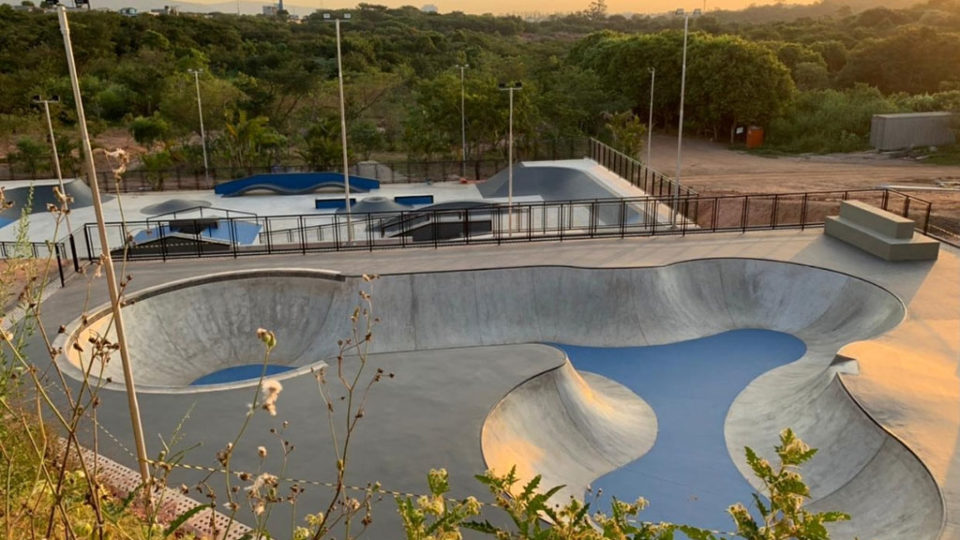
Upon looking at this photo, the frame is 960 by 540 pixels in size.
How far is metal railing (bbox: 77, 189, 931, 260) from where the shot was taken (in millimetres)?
21984

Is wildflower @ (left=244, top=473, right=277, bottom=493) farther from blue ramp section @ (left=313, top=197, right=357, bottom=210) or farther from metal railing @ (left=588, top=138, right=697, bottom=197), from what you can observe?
blue ramp section @ (left=313, top=197, right=357, bottom=210)

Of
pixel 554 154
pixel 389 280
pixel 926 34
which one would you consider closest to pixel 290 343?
pixel 389 280

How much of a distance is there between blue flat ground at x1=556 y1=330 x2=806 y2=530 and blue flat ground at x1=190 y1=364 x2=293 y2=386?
712 cm

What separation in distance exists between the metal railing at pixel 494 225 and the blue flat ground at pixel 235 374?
16.8 feet

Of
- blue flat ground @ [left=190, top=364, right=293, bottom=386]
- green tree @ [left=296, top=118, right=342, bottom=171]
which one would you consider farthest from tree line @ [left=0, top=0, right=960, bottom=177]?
blue flat ground @ [left=190, top=364, right=293, bottom=386]

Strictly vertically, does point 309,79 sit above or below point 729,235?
above

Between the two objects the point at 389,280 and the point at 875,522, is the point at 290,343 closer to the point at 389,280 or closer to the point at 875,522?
the point at 389,280

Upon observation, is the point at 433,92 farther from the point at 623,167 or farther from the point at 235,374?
the point at 235,374

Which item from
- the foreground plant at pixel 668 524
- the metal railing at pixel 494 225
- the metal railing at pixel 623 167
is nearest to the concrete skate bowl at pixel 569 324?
the metal railing at pixel 494 225

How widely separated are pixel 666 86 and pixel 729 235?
40.6m

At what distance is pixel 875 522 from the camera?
9.92m

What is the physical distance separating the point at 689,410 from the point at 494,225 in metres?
17.4

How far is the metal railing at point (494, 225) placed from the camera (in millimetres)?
21984

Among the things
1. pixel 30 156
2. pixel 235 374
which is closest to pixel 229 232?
pixel 235 374
